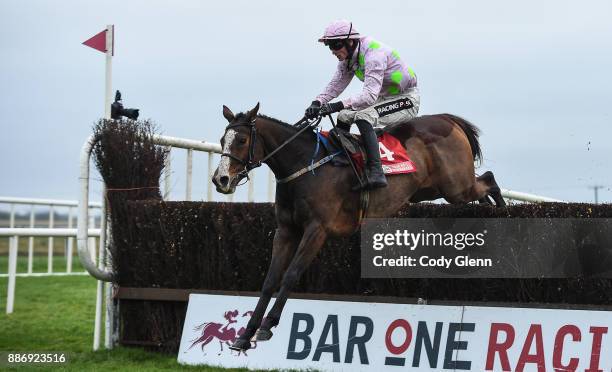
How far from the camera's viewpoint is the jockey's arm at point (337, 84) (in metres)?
7.67

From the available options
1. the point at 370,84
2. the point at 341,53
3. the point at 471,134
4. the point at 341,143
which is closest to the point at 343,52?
the point at 341,53

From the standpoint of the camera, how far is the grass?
7902 millimetres

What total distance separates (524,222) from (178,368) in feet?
10.8

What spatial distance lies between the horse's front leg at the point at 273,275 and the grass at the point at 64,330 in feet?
3.90

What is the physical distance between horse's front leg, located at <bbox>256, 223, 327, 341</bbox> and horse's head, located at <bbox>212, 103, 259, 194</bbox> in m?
0.72

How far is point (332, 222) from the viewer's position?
7.07m

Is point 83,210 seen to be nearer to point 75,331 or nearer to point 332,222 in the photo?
point 75,331

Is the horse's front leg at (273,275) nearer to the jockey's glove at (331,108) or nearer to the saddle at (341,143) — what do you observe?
the saddle at (341,143)

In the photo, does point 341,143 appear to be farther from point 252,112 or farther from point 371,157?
point 252,112

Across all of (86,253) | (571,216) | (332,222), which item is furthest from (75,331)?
(571,216)

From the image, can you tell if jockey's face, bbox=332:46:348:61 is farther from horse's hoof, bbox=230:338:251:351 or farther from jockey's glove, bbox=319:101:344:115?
horse's hoof, bbox=230:338:251:351

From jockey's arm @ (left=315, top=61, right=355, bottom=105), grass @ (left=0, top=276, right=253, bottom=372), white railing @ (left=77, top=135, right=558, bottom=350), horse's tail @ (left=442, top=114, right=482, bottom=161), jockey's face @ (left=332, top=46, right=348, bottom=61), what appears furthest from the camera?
white railing @ (left=77, top=135, right=558, bottom=350)

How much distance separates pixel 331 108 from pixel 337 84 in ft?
1.83

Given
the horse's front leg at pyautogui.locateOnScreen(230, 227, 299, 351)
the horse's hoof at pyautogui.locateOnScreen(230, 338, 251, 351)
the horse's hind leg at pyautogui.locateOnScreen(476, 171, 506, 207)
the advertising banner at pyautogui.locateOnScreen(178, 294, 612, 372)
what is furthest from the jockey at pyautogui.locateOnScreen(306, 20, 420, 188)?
the horse's hoof at pyautogui.locateOnScreen(230, 338, 251, 351)
